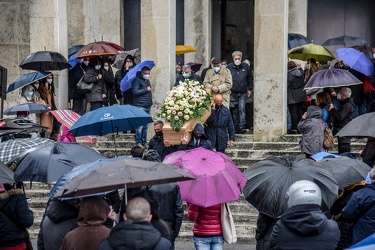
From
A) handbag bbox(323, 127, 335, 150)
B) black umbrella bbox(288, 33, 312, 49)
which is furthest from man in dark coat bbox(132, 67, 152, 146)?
black umbrella bbox(288, 33, 312, 49)

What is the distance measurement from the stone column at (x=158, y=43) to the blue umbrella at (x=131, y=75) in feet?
2.57

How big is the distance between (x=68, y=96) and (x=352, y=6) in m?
9.09

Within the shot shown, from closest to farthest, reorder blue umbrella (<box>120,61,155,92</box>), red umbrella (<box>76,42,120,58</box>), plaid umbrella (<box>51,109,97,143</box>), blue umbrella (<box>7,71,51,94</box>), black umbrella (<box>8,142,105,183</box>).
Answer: black umbrella (<box>8,142,105,183</box>) → plaid umbrella (<box>51,109,97,143</box>) → blue umbrella (<box>120,61,155,92</box>) → blue umbrella (<box>7,71,51,94</box>) → red umbrella (<box>76,42,120,58</box>)

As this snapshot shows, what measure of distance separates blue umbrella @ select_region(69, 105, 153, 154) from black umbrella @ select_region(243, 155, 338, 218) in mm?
3511

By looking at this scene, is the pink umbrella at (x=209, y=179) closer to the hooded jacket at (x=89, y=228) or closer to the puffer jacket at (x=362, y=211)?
the puffer jacket at (x=362, y=211)

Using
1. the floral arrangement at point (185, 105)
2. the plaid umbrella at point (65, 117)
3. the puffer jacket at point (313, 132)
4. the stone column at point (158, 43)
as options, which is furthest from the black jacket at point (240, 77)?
the plaid umbrella at point (65, 117)

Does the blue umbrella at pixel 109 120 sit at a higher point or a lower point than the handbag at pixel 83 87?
lower

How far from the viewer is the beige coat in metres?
18.9

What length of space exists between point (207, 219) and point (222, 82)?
8437 millimetres

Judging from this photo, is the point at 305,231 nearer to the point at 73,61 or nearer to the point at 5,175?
the point at 5,175

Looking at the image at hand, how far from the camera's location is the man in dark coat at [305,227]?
24.3 ft

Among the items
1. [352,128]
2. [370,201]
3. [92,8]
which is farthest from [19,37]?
[370,201]

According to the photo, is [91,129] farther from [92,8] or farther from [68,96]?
[92,8]

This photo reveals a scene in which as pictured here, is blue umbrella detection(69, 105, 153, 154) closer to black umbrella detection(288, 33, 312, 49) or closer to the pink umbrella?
the pink umbrella
